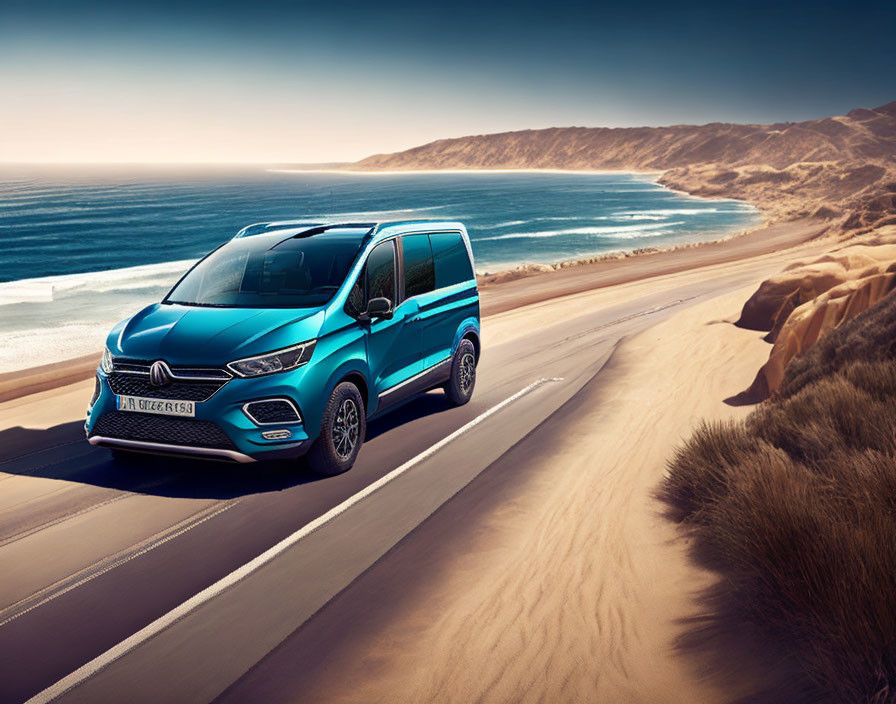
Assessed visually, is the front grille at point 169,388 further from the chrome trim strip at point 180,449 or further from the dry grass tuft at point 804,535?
the dry grass tuft at point 804,535

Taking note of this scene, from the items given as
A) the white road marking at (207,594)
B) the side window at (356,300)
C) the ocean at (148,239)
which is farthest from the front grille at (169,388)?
the ocean at (148,239)

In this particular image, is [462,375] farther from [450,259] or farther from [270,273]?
[270,273]

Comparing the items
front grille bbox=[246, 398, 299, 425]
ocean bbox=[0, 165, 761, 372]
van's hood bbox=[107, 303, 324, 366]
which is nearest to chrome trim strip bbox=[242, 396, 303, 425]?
front grille bbox=[246, 398, 299, 425]

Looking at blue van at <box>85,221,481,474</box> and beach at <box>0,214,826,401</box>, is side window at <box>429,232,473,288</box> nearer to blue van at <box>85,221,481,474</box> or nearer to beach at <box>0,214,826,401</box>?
blue van at <box>85,221,481,474</box>

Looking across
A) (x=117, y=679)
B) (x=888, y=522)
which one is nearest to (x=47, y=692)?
(x=117, y=679)

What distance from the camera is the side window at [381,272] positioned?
7.59 metres

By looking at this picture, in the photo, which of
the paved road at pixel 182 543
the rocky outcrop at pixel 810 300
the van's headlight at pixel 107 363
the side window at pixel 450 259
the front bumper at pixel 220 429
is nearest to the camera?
the paved road at pixel 182 543

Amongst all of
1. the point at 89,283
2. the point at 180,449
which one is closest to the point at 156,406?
the point at 180,449

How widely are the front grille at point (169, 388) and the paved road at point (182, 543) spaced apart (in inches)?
34.5

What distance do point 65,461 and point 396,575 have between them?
4.27 m

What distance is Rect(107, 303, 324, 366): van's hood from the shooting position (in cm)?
619

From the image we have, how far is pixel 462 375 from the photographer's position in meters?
9.52

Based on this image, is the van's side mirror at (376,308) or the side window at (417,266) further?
the side window at (417,266)

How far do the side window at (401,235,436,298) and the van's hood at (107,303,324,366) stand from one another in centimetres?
169
